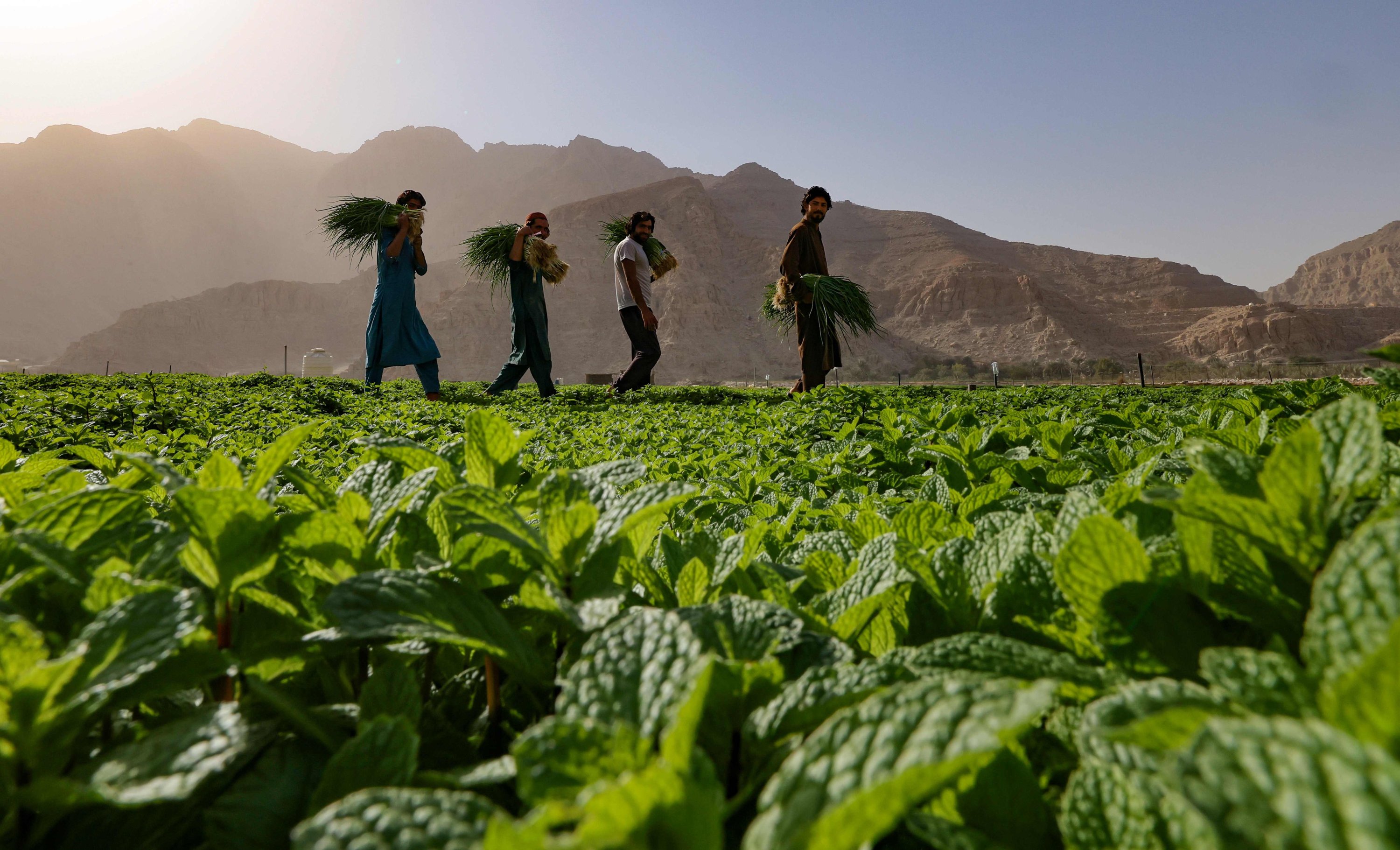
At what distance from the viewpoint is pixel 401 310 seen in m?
9.57

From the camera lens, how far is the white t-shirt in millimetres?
9359

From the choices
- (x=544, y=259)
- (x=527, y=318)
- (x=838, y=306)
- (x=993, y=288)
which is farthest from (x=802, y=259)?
(x=993, y=288)

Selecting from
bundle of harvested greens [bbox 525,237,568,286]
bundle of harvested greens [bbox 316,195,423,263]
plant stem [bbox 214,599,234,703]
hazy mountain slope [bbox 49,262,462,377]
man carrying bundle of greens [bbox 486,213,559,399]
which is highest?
hazy mountain slope [bbox 49,262,462,377]

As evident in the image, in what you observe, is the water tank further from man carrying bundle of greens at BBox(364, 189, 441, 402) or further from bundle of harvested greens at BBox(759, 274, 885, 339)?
bundle of harvested greens at BBox(759, 274, 885, 339)

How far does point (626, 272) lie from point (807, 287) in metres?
2.93

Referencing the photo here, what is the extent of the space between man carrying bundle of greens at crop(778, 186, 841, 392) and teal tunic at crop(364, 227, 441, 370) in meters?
5.02

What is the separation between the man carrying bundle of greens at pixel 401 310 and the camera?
9375mm

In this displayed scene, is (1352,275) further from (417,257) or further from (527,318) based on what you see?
(417,257)

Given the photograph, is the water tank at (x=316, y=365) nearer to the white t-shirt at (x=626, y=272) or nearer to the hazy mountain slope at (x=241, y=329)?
the hazy mountain slope at (x=241, y=329)

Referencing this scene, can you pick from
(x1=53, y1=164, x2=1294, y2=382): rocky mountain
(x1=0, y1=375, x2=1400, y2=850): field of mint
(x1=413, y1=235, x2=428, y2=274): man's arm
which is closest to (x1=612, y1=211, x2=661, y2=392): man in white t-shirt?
(x1=413, y1=235, x2=428, y2=274): man's arm

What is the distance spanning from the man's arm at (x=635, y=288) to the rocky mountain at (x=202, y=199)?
101504 mm

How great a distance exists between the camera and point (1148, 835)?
1.38 feet

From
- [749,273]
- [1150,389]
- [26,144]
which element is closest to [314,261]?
[26,144]

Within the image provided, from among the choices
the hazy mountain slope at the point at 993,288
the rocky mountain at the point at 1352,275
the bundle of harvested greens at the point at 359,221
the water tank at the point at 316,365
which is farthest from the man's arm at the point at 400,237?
the rocky mountain at the point at 1352,275
